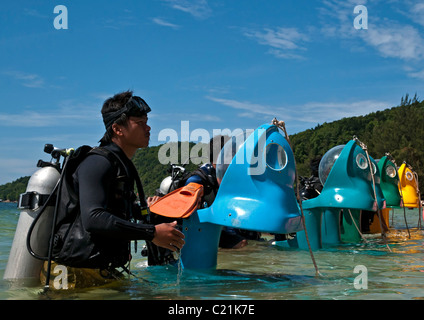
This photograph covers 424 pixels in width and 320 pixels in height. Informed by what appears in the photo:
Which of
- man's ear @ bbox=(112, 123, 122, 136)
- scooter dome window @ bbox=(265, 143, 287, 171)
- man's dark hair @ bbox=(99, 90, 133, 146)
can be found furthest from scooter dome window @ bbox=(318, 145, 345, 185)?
man's ear @ bbox=(112, 123, 122, 136)

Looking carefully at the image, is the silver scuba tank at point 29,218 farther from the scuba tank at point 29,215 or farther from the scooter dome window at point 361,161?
the scooter dome window at point 361,161

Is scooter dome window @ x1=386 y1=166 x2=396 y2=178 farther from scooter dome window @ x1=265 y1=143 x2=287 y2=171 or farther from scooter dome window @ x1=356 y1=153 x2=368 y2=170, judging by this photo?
scooter dome window @ x1=265 y1=143 x2=287 y2=171

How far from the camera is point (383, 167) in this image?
1035 centimetres

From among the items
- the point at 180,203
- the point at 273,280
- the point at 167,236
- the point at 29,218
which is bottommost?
the point at 273,280

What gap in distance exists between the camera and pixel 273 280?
427 centimetres

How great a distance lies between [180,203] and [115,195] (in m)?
1.07

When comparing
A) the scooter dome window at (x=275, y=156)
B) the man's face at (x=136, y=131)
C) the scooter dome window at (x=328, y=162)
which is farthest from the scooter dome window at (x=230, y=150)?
the scooter dome window at (x=328, y=162)

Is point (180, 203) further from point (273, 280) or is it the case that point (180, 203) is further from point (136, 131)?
point (273, 280)

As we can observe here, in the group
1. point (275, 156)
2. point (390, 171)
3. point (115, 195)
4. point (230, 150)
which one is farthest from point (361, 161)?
point (115, 195)

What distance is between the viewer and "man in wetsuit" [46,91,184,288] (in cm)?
296

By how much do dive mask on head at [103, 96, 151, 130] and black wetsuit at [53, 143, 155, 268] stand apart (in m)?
0.30
